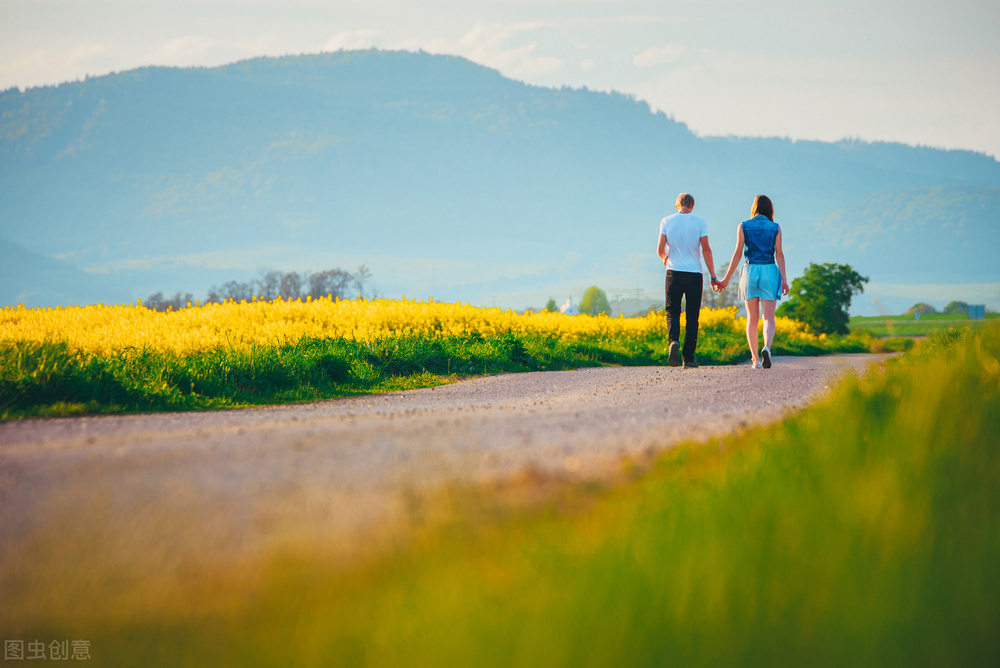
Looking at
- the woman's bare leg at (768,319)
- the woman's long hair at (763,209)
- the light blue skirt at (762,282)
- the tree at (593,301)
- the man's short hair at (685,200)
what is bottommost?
the woman's bare leg at (768,319)

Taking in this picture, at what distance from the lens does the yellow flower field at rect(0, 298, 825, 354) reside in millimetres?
10742

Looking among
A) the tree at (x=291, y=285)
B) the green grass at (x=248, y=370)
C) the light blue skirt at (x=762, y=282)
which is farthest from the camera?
the tree at (x=291, y=285)

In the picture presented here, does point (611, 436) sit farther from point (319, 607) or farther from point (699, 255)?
point (699, 255)

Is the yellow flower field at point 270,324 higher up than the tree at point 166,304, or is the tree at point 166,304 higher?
the tree at point 166,304

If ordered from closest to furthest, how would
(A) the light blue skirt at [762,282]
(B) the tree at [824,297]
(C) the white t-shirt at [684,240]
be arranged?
(A) the light blue skirt at [762,282] → (C) the white t-shirt at [684,240] → (B) the tree at [824,297]

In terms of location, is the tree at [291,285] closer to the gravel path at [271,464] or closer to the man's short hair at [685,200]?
the man's short hair at [685,200]

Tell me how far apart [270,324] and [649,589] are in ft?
40.5

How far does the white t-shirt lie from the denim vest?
83cm

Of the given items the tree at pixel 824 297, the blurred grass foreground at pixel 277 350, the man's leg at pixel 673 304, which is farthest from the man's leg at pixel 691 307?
the tree at pixel 824 297

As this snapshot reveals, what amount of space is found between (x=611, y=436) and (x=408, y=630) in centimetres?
287

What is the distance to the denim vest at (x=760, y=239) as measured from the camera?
11.2 meters

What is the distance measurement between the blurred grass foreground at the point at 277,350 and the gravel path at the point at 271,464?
1.09 m

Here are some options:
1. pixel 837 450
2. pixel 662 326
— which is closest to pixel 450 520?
pixel 837 450

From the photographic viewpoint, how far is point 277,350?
10422 mm
